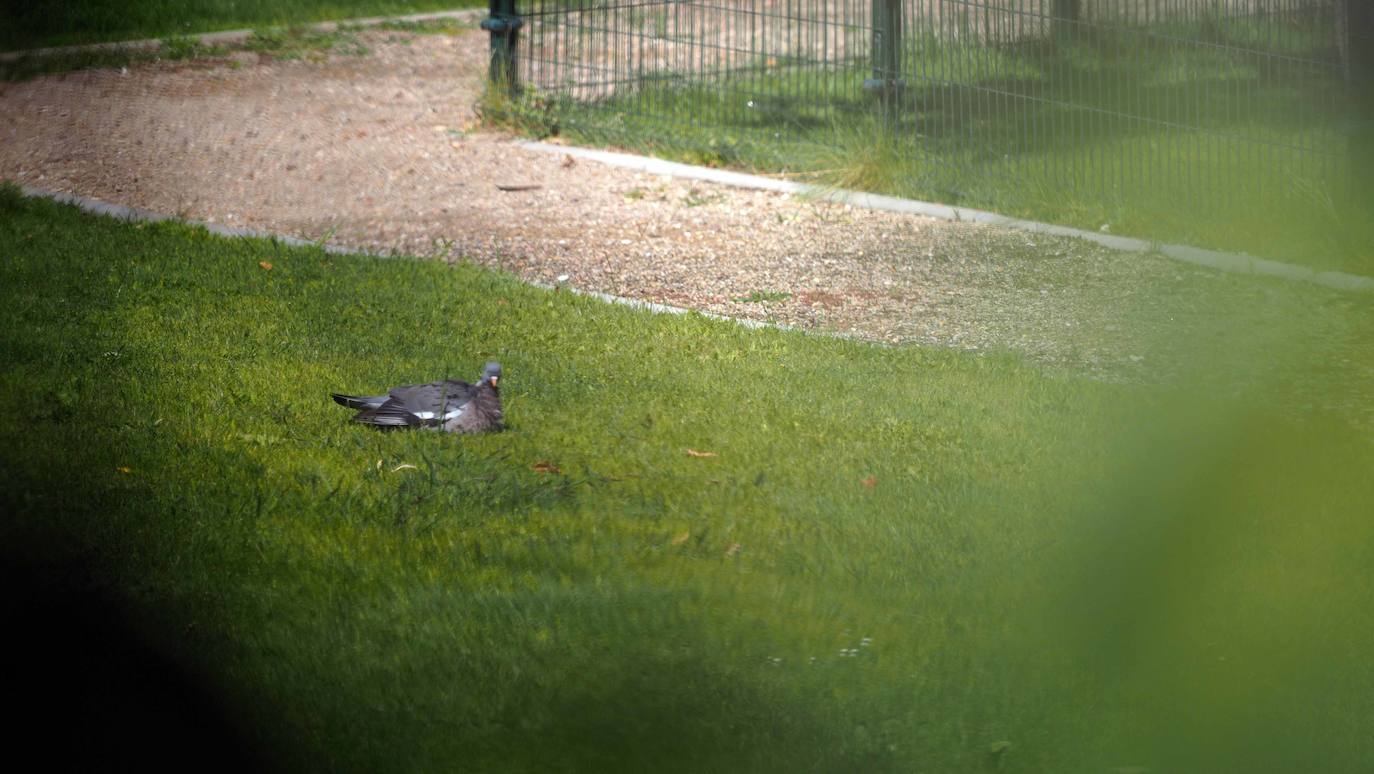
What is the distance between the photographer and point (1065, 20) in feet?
5.54

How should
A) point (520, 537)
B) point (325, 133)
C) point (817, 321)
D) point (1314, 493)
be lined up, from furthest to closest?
1. point (325, 133)
2. point (817, 321)
3. point (520, 537)
4. point (1314, 493)

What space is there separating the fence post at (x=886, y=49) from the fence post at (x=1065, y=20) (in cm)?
589

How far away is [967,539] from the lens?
3.35 meters

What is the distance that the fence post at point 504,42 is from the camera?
870cm

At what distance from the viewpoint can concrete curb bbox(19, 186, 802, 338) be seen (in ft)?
18.0

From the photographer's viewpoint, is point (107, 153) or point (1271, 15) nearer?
point (1271, 15)

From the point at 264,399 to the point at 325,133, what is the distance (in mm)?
4470

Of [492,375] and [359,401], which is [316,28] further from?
[492,375]

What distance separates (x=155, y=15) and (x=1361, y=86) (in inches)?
193

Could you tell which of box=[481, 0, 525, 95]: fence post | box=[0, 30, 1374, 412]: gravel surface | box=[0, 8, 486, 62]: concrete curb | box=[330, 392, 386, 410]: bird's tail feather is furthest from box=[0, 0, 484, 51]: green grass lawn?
box=[481, 0, 525, 95]: fence post

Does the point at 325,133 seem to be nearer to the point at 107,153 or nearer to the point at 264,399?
the point at 107,153

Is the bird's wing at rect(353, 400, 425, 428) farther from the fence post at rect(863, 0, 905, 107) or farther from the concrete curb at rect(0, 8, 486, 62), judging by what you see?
the concrete curb at rect(0, 8, 486, 62)

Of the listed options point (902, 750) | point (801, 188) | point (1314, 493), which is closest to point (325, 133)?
point (801, 188)

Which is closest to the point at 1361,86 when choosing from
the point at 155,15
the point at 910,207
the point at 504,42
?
the point at 155,15
